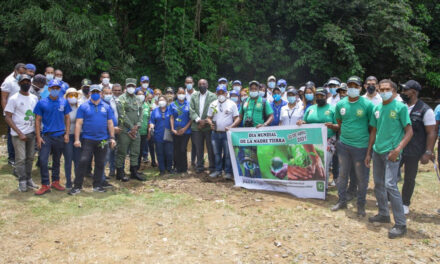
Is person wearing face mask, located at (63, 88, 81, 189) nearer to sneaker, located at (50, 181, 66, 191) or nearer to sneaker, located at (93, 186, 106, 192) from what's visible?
sneaker, located at (50, 181, 66, 191)

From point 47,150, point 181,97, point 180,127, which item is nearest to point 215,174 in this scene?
point 180,127

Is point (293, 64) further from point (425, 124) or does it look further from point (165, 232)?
point (165, 232)

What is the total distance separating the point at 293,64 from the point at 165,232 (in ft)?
48.5

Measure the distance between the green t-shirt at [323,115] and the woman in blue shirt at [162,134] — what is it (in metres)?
3.53

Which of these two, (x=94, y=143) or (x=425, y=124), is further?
(x=94, y=143)

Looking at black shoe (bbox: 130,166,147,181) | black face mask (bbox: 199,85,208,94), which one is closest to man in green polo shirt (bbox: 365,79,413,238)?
black face mask (bbox: 199,85,208,94)

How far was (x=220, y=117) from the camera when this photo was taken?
8.30m

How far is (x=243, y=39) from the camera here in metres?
18.6

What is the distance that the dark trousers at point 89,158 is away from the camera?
696 cm

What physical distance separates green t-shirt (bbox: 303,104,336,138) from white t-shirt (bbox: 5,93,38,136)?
5.34m

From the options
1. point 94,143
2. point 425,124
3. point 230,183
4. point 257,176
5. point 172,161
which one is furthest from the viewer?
point 172,161

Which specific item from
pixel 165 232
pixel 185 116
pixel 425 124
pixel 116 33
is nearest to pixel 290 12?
pixel 116 33

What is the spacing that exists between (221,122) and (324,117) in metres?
2.45

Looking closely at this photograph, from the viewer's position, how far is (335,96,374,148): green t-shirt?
5.84 m
